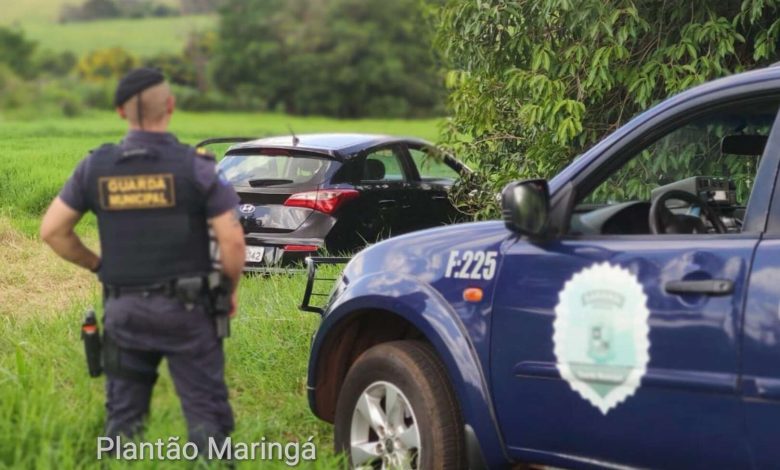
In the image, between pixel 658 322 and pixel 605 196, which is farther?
pixel 605 196

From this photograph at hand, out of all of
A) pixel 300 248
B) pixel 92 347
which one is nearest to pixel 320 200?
pixel 300 248

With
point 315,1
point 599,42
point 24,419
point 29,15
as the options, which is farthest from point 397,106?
point 24,419

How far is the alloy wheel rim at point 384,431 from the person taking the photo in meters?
4.82

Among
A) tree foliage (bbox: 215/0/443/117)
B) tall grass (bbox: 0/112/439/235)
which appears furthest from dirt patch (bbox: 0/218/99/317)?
tree foliage (bbox: 215/0/443/117)

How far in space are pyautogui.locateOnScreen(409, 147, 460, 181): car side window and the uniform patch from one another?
731 centimetres

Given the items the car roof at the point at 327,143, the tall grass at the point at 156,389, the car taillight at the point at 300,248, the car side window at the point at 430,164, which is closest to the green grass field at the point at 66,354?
the tall grass at the point at 156,389

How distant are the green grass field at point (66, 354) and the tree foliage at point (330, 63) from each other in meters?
61.5

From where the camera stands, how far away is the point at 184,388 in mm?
4441

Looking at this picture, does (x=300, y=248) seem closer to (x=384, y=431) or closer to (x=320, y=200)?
(x=320, y=200)

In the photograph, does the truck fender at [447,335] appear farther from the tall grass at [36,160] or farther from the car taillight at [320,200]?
the car taillight at [320,200]

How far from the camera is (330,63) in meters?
78.1

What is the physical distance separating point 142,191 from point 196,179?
18 centimetres

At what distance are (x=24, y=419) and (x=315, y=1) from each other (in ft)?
278

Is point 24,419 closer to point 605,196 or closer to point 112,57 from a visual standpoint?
point 605,196
